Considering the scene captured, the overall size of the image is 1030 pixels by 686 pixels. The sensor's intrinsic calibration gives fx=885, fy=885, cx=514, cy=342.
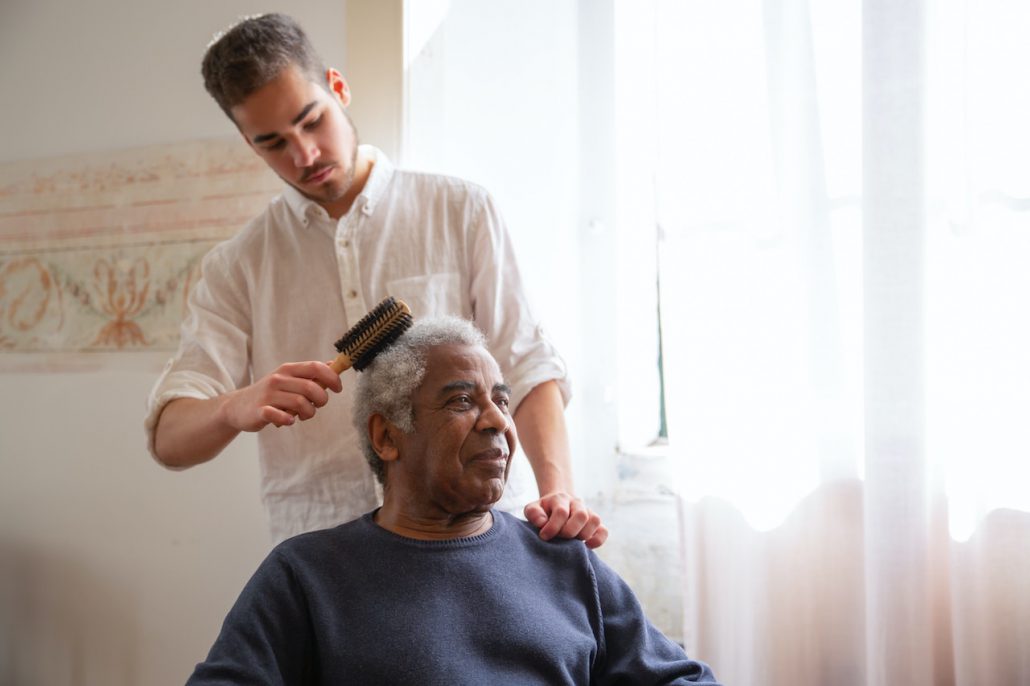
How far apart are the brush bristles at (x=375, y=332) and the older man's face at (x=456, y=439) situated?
66 millimetres

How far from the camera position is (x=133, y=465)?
2.37 m

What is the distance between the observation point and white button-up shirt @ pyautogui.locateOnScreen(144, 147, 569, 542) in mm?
1597

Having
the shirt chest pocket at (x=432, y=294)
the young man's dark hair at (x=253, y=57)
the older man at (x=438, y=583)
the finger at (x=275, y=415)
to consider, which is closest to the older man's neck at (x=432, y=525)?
the older man at (x=438, y=583)

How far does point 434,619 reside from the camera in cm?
123

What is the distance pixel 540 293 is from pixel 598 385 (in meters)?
0.30

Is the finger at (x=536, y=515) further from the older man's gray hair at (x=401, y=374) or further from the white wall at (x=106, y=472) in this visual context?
the white wall at (x=106, y=472)

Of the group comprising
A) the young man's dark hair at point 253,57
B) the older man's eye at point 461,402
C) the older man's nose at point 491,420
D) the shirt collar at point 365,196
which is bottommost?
the older man's nose at point 491,420

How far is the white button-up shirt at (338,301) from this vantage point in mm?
1597

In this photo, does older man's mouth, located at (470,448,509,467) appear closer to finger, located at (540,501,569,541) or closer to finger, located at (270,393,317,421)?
finger, located at (540,501,569,541)

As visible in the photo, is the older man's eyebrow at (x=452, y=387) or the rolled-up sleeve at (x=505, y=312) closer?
the older man's eyebrow at (x=452, y=387)

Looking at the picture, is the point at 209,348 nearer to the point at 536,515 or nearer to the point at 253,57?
the point at 253,57

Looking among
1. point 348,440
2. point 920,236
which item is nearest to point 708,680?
point 348,440

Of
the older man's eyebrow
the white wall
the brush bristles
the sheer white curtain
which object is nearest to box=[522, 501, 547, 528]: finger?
the older man's eyebrow

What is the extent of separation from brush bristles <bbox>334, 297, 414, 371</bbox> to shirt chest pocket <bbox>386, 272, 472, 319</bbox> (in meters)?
0.26
